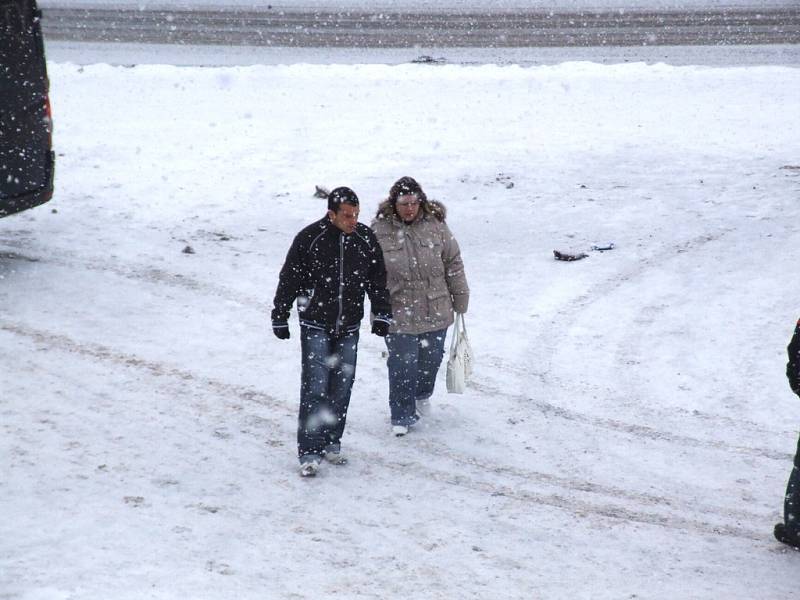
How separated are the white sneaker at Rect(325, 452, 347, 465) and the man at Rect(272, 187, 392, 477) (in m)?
Answer: 0.10

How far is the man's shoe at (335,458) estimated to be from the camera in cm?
667

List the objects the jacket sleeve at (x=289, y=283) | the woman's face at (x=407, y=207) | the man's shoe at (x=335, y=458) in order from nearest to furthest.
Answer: the jacket sleeve at (x=289, y=283)
the man's shoe at (x=335, y=458)
the woman's face at (x=407, y=207)

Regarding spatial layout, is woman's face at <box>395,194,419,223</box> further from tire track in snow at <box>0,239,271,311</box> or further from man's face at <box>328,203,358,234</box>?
tire track in snow at <box>0,239,271,311</box>

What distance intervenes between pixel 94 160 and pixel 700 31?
12017 mm

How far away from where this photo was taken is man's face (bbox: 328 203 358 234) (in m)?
6.20

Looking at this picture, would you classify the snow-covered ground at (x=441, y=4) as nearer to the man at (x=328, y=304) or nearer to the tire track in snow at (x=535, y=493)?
the tire track in snow at (x=535, y=493)

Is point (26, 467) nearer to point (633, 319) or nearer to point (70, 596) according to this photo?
point (70, 596)

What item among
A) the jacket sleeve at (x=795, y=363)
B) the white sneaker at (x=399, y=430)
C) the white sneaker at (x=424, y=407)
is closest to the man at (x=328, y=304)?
the white sneaker at (x=399, y=430)

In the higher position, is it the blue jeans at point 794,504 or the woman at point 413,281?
the woman at point 413,281

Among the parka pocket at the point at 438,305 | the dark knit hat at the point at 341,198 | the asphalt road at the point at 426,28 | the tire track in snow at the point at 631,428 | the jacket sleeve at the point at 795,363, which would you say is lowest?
the tire track in snow at the point at 631,428

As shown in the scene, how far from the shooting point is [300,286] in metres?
6.39

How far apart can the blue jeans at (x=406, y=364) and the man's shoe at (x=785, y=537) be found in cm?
254

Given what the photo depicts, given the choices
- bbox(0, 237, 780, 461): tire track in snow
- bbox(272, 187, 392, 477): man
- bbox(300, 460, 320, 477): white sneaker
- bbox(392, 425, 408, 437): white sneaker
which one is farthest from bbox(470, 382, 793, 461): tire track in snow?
bbox(300, 460, 320, 477): white sneaker

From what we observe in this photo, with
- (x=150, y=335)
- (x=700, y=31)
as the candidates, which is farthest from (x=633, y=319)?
(x=700, y=31)
